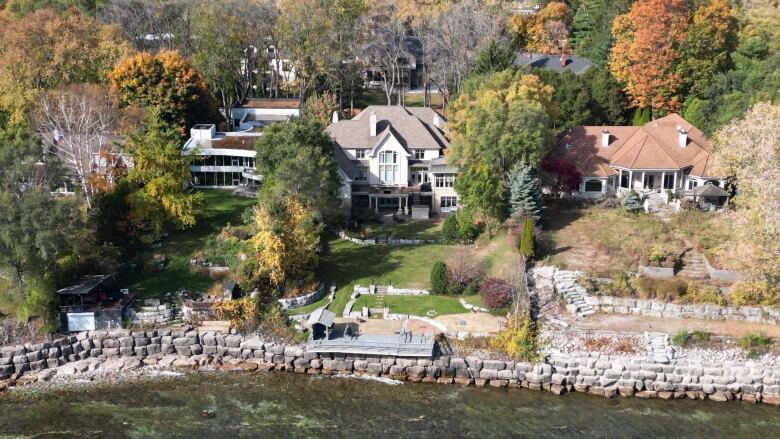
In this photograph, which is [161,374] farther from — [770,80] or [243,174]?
[770,80]

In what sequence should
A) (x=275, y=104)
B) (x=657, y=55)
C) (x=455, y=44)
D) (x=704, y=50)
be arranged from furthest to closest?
(x=455, y=44)
(x=275, y=104)
(x=704, y=50)
(x=657, y=55)

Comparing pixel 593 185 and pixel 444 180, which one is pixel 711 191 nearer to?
pixel 593 185

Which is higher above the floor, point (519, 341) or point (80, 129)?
point (80, 129)

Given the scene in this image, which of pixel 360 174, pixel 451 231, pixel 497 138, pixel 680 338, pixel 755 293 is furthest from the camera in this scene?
pixel 360 174

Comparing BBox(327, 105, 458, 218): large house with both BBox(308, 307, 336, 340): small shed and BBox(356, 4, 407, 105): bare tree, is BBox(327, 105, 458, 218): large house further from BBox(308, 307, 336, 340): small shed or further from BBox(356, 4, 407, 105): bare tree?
BBox(308, 307, 336, 340): small shed

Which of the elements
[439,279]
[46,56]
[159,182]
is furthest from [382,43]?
[439,279]

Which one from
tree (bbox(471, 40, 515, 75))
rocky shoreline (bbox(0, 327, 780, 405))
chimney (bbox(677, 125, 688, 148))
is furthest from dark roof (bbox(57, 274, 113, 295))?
chimney (bbox(677, 125, 688, 148))

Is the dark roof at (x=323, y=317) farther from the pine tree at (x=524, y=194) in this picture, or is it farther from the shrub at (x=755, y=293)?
the shrub at (x=755, y=293)
